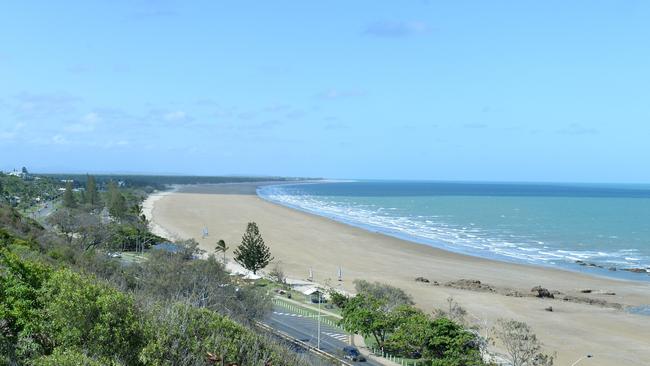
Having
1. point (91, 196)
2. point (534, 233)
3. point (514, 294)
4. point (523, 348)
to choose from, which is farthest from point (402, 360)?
point (91, 196)

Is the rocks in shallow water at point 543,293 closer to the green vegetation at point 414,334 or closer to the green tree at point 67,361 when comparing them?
the green vegetation at point 414,334

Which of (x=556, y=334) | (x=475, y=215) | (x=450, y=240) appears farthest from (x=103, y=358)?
(x=475, y=215)

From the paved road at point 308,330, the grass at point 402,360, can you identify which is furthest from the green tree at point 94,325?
the grass at point 402,360

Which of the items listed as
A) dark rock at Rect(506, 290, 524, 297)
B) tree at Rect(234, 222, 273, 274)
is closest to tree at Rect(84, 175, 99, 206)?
tree at Rect(234, 222, 273, 274)

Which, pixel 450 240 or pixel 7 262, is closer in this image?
pixel 7 262

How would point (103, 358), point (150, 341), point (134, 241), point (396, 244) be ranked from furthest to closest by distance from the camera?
1. point (396, 244)
2. point (134, 241)
3. point (150, 341)
4. point (103, 358)

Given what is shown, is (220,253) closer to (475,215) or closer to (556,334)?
(556,334)

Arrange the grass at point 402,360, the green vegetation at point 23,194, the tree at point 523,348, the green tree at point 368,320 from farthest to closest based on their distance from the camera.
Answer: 1. the green vegetation at point 23,194
2. the green tree at point 368,320
3. the grass at point 402,360
4. the tree at point 523,348
